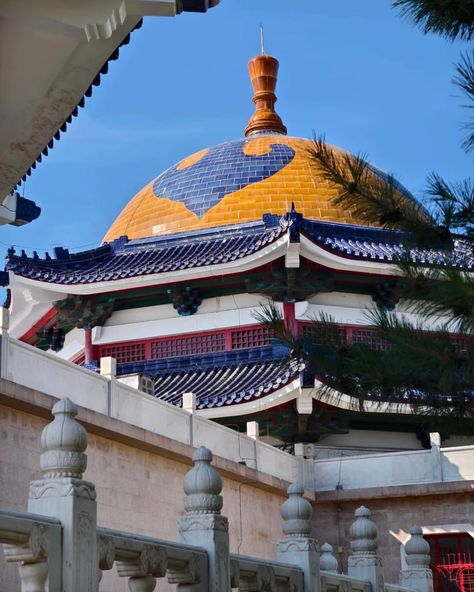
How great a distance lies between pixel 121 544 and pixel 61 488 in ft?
2.51

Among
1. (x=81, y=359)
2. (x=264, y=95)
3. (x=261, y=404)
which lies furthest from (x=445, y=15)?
(x=264, y=95)

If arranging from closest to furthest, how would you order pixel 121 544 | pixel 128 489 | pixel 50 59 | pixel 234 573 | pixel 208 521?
pixel 50 59, pixel 121 544, pixel 208 521, pixel 234 573, pixel 128 489

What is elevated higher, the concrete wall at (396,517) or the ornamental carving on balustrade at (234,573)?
the concrete wall at (396,517)

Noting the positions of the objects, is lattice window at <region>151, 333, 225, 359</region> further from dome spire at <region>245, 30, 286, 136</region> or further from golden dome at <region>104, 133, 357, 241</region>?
dome spire at <region>245, 30, 286, 136</region>

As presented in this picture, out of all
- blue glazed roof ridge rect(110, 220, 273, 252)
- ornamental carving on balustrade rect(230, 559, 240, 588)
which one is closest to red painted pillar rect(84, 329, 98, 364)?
blue glazed roof ridge rect(110, 220, 273, 252)

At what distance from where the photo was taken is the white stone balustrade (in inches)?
257

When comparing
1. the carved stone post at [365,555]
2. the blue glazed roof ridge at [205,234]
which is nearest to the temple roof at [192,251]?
the blue glazed roof ridge at [205,234]

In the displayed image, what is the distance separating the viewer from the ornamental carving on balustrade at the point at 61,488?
6.68 metres

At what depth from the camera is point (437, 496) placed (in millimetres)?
20344

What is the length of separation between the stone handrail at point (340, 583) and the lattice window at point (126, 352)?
43.2ft

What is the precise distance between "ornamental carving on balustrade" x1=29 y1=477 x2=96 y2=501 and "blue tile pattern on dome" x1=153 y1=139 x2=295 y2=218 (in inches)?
760

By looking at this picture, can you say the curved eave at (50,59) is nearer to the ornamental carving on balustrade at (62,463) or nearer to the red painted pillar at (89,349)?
the ornamental carving on balustrade at (62,463)

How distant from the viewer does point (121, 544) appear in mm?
7273

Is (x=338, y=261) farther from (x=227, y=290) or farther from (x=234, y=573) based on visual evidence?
(x=234, y=573)
